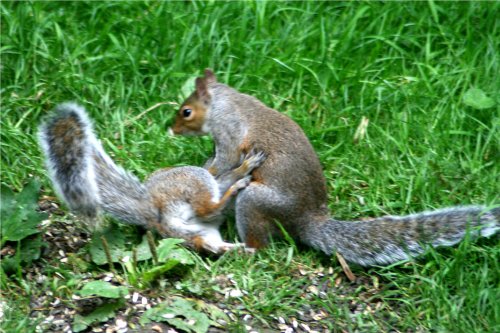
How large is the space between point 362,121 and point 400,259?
86 centimetres

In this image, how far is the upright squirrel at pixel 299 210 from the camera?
359 centimetres

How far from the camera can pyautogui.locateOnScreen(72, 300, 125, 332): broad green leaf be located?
11.0 ft

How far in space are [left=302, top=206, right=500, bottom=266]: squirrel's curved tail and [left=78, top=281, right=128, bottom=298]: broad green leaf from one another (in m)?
0.84

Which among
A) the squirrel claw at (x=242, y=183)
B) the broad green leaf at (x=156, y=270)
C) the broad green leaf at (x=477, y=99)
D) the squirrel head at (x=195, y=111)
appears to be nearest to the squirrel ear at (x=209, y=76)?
the squirrel head at (x=195, y=111)

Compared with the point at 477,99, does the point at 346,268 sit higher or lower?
lower

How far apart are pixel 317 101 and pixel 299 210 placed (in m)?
0.84

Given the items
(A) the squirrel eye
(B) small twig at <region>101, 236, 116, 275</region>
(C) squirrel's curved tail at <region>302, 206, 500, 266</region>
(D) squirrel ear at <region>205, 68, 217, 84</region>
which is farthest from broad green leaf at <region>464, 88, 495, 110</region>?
(B) small twig at <region>101, 236, 116, 275</region>

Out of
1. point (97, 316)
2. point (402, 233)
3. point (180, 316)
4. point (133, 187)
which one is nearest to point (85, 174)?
point (133, 187)

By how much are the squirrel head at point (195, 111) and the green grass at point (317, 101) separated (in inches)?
5.0

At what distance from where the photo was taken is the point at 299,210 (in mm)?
3740

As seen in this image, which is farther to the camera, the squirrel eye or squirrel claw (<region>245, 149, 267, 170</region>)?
the squirrel eye

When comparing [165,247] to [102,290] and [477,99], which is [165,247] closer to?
[102,290]

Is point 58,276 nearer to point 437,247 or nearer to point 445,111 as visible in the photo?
point 437,247

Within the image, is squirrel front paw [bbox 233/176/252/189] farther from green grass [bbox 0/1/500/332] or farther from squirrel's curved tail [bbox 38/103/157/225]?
squirrel's curved tail [bbox 38/103/157/225]
